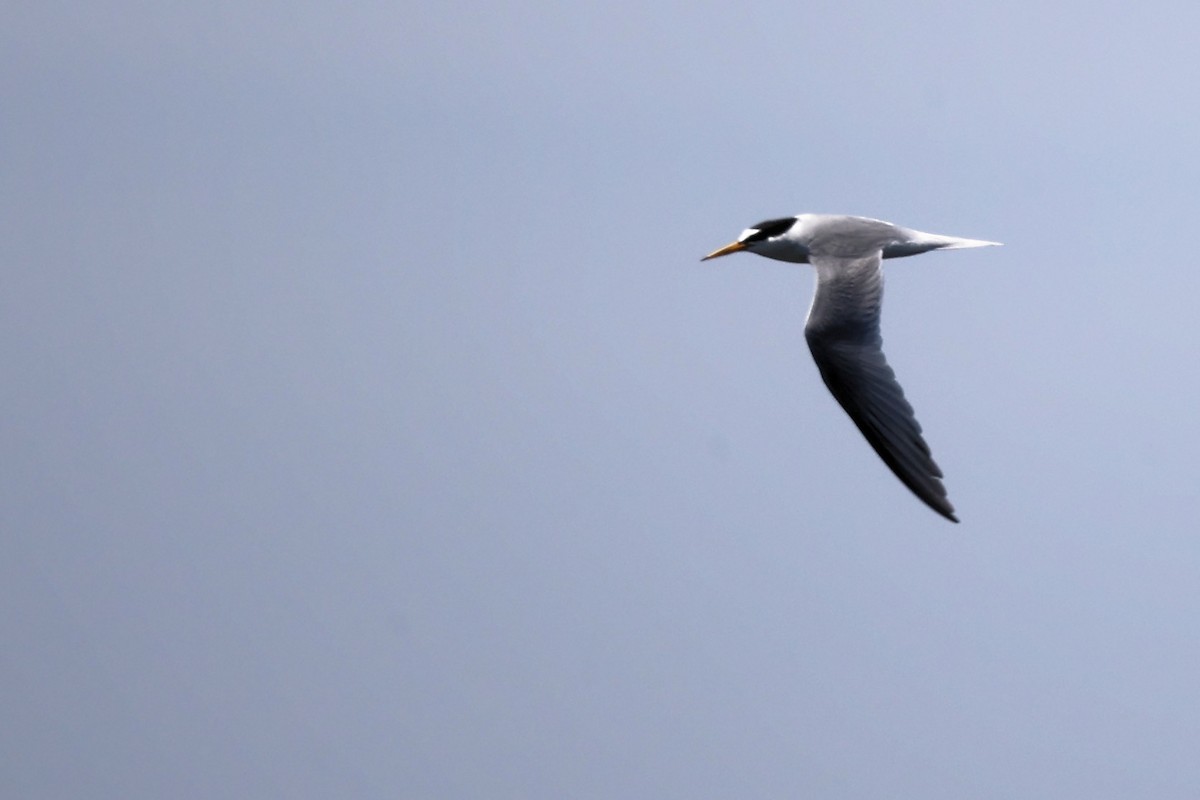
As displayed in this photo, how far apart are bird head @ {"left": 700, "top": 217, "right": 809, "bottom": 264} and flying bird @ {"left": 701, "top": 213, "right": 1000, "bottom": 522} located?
15mm

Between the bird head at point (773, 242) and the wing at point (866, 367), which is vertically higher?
the bird head at point (773, 242)

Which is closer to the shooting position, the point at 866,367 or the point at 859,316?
the point at 866,367

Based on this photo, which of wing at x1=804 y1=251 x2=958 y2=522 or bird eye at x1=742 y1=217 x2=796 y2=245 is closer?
wing at x1=804 y1=251 x2=958 y2=522

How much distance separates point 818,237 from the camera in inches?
1254

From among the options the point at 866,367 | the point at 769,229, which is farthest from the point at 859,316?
the point at 769,229

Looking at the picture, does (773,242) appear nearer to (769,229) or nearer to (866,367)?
(769,229)

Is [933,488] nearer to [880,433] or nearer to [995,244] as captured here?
[880,433]

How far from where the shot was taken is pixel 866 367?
94.4 ft

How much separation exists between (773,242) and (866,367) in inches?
168

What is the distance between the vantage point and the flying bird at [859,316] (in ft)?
90.1

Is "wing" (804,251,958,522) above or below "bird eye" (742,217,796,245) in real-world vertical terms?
below

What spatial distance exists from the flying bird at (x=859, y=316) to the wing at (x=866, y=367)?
13mm

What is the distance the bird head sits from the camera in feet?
105

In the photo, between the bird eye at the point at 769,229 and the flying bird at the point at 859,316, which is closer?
the flying bird at the point at 859,316
